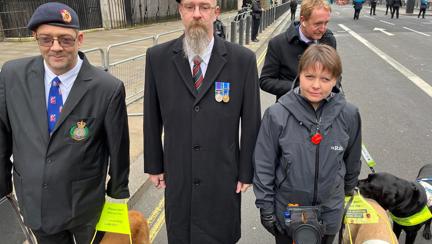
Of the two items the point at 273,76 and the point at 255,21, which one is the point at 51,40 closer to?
the point at 273,76

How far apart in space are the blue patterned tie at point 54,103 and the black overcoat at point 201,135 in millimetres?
497

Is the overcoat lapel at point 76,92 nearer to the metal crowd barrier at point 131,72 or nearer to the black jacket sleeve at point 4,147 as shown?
the black jacket sleeve at point 4,147

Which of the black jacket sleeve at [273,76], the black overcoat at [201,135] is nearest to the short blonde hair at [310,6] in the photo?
the black jacket sleeve at [273,76]

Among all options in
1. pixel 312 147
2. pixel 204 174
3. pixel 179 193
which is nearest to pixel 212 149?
pixel 204 174

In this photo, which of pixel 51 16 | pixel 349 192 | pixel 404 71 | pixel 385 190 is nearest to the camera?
pixel 51 16

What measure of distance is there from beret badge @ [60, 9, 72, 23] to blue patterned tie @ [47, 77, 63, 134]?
12.5 inches

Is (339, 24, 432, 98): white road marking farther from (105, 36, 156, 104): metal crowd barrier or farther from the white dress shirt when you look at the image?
the white dress shirt

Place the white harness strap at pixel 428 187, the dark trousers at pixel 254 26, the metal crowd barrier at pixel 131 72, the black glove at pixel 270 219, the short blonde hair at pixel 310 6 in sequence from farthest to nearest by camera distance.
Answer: the dark trousers at pixel 254 26
the metal crowd barrier at pixel 131 72
the white harness strap at pixel 428 187
the short blonde hair at pixel 310 6
the black glove at pixel 270 219

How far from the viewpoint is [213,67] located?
2.11m

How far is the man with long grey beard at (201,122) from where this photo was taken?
83.3 inches

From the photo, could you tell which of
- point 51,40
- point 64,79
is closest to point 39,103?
point 64,79

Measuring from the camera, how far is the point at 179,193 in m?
2.32

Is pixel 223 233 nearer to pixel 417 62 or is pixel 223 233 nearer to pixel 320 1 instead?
pixel 320 1

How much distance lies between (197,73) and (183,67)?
9cm
